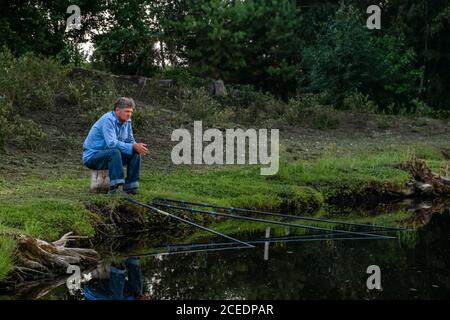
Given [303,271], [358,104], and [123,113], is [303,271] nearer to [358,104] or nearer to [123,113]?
[123,113]

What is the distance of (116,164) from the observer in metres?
10.3

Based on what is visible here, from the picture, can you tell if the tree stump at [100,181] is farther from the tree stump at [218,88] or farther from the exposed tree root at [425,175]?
the tree stump at [218,88]

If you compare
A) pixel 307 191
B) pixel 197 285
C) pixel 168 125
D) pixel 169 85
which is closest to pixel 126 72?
pixel 169 85

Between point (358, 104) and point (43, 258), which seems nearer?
point (43, 258)

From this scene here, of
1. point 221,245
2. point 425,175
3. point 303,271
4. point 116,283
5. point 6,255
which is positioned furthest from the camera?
point 425,175

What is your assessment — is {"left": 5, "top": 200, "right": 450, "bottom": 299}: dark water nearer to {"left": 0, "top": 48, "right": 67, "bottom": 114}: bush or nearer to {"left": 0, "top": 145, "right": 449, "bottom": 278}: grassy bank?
{"left": 0, "top": 145, "right": 449, "bottom": 278}: grassy bank

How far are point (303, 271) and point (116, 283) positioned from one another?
2.21 m

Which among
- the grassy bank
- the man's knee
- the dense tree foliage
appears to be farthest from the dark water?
the dense tree foliage

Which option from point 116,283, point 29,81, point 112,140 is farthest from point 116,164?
point 29,81

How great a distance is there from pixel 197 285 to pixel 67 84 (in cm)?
1198

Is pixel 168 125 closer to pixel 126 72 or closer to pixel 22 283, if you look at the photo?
pixel 126 72

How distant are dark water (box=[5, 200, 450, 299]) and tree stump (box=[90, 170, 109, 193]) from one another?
6.91ft

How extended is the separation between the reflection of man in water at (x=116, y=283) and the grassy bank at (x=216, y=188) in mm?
907

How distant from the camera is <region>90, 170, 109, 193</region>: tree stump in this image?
35.5 ft
